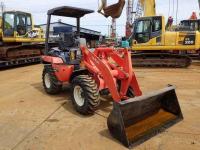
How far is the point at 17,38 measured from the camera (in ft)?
50.0

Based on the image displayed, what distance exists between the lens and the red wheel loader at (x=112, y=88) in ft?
16.2

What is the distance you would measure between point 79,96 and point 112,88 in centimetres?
85

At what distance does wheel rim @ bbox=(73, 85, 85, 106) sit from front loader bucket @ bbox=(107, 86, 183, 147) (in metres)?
1.32

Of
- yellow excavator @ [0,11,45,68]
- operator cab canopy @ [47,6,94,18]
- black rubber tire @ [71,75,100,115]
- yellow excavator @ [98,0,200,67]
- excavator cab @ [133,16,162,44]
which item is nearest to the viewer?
black rubber tire @ [71,75,100,115]

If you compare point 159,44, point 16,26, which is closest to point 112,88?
point 159,44

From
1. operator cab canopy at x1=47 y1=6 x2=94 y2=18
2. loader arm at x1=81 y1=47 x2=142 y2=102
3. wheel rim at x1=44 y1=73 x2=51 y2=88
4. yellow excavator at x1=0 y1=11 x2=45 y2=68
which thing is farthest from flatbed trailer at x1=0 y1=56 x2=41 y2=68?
loader arm at x1=81 y1=47 x2=142 y2=102

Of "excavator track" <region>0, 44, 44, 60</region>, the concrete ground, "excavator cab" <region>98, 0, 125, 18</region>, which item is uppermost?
"excavator cab" <region>98, 0, 125, 18</region>

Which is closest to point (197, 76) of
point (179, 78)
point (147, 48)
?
point (179, 78)

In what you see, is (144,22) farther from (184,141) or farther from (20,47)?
(184,141)

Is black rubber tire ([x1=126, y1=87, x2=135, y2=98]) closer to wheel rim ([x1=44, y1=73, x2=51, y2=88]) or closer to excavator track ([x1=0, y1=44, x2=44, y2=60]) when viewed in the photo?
A: wheel rim ([x1=44, y1=73, x2=51, y2=88])

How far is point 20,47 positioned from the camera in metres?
15.5

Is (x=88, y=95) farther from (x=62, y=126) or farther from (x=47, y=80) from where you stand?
(x=47, y=80)

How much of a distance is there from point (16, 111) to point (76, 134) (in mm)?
1951

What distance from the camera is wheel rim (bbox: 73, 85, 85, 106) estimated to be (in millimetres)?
6182
